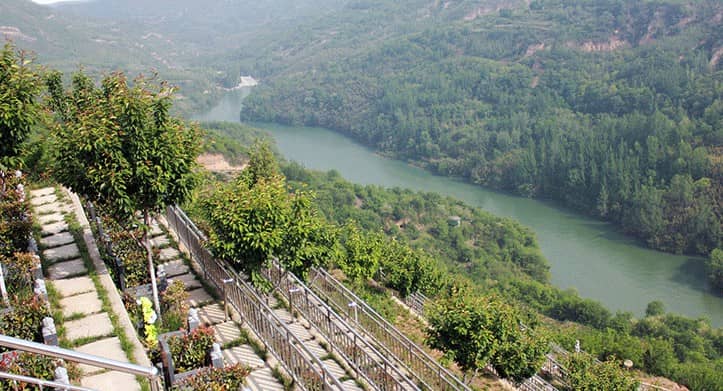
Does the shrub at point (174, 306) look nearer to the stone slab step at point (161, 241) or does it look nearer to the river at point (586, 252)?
the stone slab step at point (161, 241)

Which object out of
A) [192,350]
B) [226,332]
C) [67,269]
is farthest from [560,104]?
[192,350]

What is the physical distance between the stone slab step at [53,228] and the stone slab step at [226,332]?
362 cm

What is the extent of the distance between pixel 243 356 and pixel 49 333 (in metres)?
2.16

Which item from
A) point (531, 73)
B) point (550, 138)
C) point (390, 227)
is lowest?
point (390, 227)

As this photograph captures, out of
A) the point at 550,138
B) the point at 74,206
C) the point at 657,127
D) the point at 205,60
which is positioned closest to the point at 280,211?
the point at 74,206

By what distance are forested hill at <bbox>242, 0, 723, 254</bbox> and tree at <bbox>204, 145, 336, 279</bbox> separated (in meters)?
44.5

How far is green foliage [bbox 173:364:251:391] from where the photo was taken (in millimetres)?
5559

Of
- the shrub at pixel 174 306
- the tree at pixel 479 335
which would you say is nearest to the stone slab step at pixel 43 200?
the shrub at pixel 174 306

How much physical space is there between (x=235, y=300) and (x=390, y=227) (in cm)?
4331

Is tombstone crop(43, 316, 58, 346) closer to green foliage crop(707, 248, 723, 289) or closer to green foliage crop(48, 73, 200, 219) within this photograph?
green foliage crop(48, 73, 200, 219)

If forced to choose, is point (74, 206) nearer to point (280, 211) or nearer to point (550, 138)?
point (280, 211)

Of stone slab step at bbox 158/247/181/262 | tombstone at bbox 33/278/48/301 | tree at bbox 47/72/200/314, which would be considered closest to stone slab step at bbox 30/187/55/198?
stone slab step at bbox 158/247/181/262

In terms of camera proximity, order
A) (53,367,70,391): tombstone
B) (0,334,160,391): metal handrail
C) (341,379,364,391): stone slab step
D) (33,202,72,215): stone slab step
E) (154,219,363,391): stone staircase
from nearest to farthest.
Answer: (0,334,160,391): metal handrail < (53,367,70,391): tombstone < (154,219,363,391): stone staircase < (341,379,364,391): stone slab step < (33,202,72,215): stone slab step

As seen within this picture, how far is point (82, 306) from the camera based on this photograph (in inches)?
292
